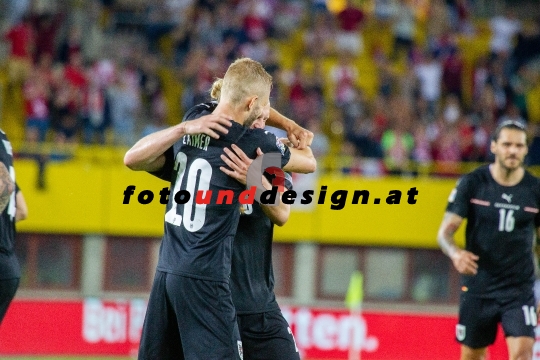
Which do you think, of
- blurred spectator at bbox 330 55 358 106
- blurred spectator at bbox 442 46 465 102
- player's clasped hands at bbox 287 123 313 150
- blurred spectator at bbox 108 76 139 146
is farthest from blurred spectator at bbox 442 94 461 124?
player's clasped hands at bbox 287 123 313 150

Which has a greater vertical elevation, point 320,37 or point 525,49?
point 525,49

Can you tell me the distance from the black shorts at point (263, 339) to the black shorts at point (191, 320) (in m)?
0.69

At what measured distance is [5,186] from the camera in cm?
656

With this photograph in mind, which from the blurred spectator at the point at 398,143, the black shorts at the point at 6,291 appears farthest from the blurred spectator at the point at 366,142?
the black shorts at the point at 6,291

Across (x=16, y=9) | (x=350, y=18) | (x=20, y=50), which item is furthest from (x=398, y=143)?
(x=16, y=9)

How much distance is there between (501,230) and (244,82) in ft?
12.6

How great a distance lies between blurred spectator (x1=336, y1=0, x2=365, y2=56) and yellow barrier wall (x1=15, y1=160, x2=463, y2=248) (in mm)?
3427

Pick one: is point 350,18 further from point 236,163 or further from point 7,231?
point 236,163

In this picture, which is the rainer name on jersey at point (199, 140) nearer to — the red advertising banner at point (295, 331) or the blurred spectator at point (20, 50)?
the red advertising banner at point (295, 331)

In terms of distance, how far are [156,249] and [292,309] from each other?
3.06 metres

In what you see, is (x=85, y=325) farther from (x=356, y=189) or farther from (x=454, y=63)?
(x=454, y=63)

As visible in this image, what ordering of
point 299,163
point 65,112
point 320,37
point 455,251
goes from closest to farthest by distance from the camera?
point 299,163 → point 455,251 → point 65,112 → point 320,37

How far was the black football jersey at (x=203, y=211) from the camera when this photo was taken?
17.1 feet

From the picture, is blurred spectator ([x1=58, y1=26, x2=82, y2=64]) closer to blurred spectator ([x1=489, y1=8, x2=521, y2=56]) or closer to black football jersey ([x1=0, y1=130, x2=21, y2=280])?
blurred spectator ([x1=489, y1=8, x2=521, y2=56])
